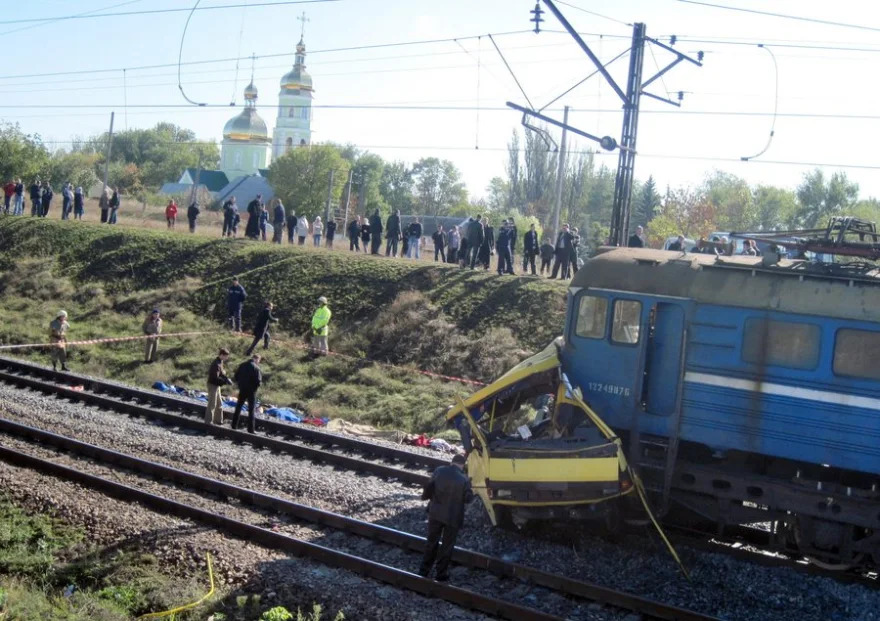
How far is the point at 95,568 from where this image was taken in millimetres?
11180

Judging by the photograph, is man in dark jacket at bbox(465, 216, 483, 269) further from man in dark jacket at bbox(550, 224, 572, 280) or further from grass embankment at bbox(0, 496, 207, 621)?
grass embankment at bbox(0, 496, 207, 621)

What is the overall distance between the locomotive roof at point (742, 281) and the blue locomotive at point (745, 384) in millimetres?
17

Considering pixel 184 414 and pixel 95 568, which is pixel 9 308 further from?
pixel 95 568

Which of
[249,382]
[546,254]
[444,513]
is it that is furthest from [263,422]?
[546,254]

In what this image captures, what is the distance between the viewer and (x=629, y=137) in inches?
736

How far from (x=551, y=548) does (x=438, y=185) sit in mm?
99359

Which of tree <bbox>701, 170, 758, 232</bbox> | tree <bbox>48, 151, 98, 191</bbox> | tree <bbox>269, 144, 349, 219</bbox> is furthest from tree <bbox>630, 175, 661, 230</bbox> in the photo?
tree <bbox>48, 151, 98, 191</bbox>

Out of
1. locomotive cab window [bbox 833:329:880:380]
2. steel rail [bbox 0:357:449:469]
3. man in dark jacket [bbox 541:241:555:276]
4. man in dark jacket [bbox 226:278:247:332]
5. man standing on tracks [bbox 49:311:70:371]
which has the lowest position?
steel rail [bbox 0:357:449:469]

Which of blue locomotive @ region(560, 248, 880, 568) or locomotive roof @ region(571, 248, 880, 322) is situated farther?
locomotive roof @ region(571, 248, 880, 322)

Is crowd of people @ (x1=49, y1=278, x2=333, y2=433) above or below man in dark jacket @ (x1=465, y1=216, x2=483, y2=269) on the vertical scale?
below

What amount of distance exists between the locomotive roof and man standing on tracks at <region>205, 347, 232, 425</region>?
8018mm

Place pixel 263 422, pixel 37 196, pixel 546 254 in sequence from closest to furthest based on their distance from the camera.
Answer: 1. pixel 263 422
2. pixel 546 254
3. pixel 37 196

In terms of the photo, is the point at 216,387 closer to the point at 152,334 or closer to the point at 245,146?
the point at 152,334

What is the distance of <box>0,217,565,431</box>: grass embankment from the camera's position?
2514cm
